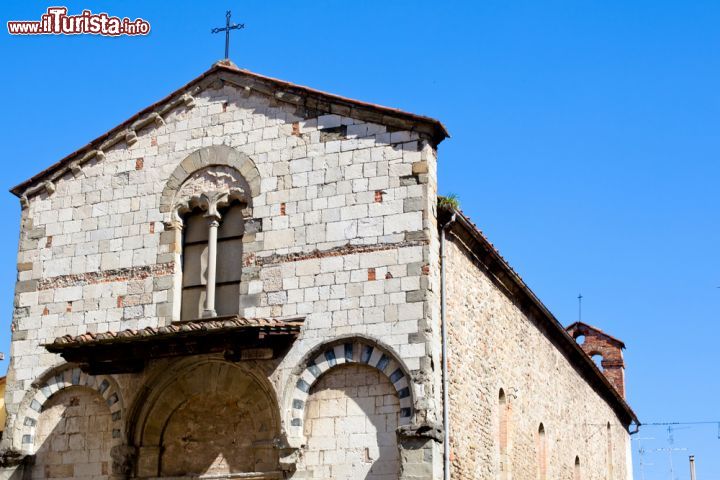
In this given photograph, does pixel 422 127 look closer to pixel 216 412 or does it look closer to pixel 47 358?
pixel 216 412

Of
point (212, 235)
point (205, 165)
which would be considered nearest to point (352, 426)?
point (212, 235)

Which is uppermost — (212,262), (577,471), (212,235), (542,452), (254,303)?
(212,235)

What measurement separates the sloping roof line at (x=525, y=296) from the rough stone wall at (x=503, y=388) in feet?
0.78

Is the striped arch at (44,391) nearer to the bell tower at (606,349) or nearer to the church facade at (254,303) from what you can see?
the church facade at (254,303)

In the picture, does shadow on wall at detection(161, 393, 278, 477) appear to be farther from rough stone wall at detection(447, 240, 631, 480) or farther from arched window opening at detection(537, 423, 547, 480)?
arched window opening at detection(537, 423, 547, 480)

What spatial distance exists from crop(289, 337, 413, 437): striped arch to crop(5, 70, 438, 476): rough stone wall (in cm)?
13

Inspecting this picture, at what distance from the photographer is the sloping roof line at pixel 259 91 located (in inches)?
612

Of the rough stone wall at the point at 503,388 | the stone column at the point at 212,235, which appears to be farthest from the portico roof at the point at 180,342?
the rough stone wall at the point at 503,388

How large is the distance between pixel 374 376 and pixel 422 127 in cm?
359

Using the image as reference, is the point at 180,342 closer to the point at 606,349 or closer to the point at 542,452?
the point at 542,452

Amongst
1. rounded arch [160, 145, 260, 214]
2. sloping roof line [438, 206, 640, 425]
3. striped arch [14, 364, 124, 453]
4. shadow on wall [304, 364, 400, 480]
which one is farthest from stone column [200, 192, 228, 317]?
sloping roof line [438, 206, 640, 425]

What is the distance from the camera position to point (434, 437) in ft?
45.9

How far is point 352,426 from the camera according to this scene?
574 inches

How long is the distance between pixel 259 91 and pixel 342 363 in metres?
4.62
